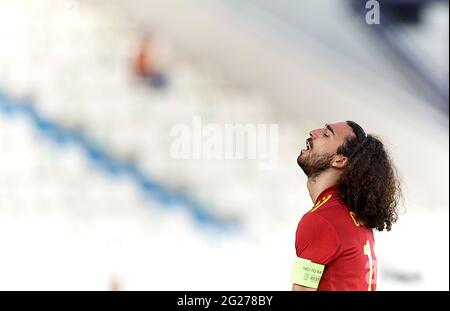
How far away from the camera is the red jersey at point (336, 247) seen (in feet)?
5.81

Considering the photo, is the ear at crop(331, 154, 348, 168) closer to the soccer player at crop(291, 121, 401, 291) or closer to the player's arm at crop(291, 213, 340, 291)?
the soccer player at crop(291, 121, 401, 291)

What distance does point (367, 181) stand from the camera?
192 cm

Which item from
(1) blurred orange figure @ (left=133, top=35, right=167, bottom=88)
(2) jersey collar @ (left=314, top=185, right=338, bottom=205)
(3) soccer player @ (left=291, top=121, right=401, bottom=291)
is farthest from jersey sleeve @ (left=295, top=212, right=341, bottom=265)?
(1) blurred orange figure @ (left=133, top=35, right=167, bottom=88)

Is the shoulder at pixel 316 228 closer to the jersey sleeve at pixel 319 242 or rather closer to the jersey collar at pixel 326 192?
the jersey sleeve at pixel 319 242

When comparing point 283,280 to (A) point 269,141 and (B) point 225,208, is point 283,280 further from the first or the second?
(A) point 269,141

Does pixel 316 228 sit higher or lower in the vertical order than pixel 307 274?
higher

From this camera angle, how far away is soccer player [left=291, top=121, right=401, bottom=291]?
5.81 ft

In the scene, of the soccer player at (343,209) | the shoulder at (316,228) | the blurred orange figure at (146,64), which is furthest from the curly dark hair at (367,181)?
the blurred orange figure at (146,64)

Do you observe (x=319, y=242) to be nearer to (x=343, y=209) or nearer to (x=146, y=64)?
(x=343, y=209)

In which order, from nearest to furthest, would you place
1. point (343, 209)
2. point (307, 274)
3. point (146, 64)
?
point (307, 274), point (343, 209), point (146, 64)

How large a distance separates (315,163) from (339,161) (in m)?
0.07

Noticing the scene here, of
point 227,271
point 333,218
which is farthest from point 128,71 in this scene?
point 333,218

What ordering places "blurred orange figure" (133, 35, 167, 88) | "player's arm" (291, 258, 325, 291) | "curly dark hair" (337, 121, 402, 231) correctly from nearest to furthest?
"player's arm" (291, 258, 325, 291)
"curly dark hair" (337, 121, 402, 231)
"blurred orange figure" (133, 35, 167, 88)

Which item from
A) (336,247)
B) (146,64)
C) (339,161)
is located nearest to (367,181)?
(339,161)
